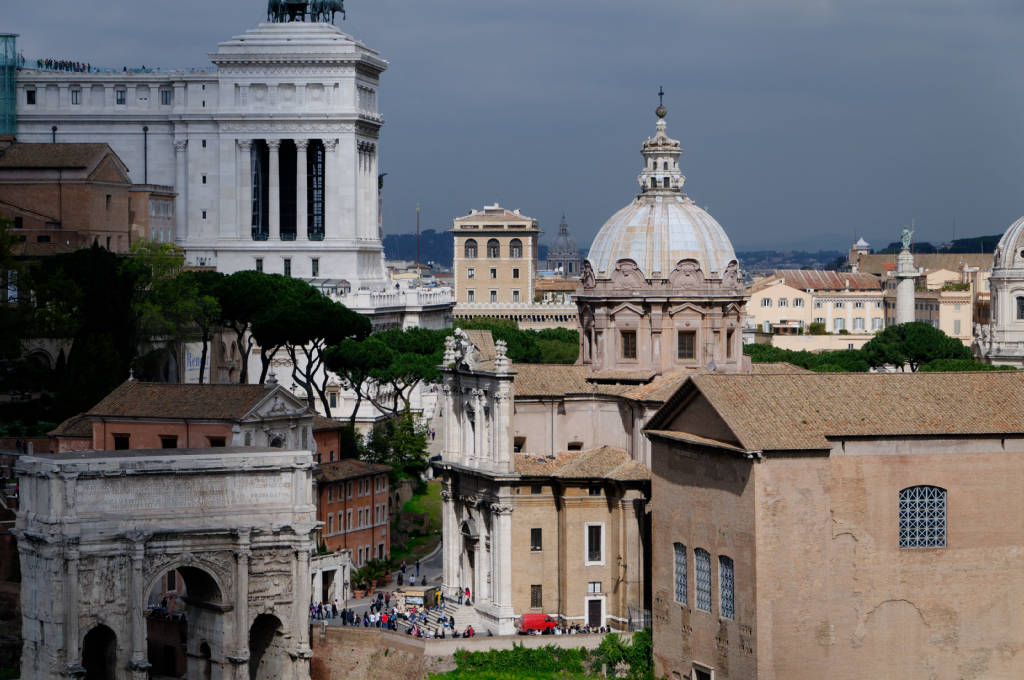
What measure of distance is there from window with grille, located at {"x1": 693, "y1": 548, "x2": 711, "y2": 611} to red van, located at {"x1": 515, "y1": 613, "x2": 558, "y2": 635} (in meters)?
11.0

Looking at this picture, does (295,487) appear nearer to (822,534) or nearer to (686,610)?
(686,610)

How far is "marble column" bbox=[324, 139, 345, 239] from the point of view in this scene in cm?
15162

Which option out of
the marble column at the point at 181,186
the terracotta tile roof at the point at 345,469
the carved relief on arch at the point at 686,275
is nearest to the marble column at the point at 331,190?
the marble column at the point at 181,186

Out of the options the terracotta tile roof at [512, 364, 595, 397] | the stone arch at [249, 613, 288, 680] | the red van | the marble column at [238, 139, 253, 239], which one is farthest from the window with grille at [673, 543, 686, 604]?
the marble column at [238, 139, 253, 239]

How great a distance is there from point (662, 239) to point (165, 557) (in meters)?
23.8

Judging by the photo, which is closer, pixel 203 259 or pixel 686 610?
pixel 686 610

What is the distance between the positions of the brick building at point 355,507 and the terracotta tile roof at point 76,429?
9.47 m

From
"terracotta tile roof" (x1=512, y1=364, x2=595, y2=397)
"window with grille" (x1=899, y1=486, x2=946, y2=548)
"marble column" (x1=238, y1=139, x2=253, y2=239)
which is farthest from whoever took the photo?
"marble column" (x1=238, y1=139, x2=253, y2=239)

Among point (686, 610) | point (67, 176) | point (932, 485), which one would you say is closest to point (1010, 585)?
point (932, 485)

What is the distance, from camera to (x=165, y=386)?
93.7 meters

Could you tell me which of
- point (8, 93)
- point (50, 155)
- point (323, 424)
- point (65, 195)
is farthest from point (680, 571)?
point (8, 93)

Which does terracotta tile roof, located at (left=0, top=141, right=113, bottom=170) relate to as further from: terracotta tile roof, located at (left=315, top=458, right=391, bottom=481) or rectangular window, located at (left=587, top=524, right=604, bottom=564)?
rectangular window, located at (left=587, top=524, right=604, bottom=564)

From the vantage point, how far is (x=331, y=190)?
152 metres

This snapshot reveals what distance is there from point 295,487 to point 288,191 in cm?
7323
